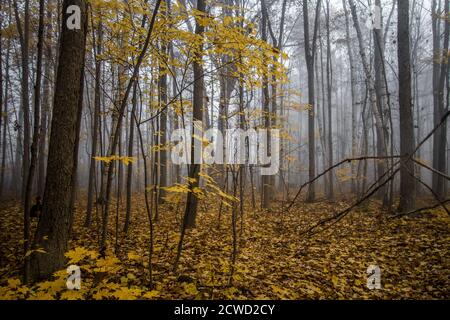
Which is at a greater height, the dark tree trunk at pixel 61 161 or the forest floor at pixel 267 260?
the dark tree trunk at pixel 61 161

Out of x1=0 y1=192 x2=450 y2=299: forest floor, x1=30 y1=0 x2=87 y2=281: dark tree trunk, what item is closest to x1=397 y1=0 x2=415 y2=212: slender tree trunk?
x1=0 y1=192 x2=450 y2=299: forest floor

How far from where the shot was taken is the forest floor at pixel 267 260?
401cm

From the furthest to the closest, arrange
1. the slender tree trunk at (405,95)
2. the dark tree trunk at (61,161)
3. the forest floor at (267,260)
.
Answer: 1. the slender tree trunk at (405,95)
2. the dark tree trunk at (61,161)
3. the forest floor at (267,260)

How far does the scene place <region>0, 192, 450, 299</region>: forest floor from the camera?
13.2 ft

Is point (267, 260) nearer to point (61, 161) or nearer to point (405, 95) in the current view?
point (61, 161)

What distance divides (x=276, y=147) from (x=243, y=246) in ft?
22.8

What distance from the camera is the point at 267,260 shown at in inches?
218

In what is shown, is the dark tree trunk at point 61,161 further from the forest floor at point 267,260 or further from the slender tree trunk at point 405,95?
the slender tree trunk at point 405,95

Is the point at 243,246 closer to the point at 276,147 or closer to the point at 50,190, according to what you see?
the point at 50,190

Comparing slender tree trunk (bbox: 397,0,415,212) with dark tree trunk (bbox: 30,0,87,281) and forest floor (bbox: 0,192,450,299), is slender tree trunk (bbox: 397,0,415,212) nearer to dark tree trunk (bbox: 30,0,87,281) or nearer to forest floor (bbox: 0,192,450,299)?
forest floor (bbox: 0,192,450,299)

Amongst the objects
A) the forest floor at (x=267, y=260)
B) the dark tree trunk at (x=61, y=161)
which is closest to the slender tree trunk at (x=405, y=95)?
the forest floor at (x=267, y=260)

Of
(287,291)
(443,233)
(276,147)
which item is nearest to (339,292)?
(287,291)

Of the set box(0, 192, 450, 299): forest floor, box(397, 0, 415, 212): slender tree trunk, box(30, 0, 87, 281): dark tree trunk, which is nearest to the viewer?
box(0, 192, 450, 299): forest floor
